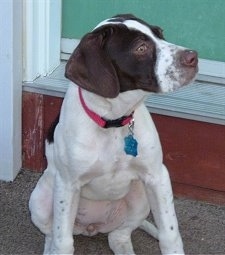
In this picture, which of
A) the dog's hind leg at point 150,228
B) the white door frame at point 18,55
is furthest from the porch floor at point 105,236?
the white door frame at point 18,55

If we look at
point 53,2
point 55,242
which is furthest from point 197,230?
point 53,2

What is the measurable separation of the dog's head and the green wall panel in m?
1.42

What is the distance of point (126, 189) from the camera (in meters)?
3.70

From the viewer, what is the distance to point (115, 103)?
133 inches

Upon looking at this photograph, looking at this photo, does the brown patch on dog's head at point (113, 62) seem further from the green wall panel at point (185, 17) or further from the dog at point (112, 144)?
the green wall panel at point (185, 17)

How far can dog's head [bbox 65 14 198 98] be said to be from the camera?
3.17m

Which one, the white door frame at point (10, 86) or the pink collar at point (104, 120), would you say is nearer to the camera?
the pink collar at point (104, 120)

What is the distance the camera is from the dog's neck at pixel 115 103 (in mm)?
3355

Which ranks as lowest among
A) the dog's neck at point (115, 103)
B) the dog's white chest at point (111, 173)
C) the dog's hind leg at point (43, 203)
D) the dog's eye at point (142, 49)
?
the dog's hind leg at point (43, 203)

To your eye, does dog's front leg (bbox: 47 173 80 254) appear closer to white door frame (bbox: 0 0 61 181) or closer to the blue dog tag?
the blue dog tag

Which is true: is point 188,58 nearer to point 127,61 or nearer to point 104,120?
point 127,61

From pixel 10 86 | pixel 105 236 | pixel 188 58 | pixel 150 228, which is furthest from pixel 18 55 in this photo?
pixel 188 58

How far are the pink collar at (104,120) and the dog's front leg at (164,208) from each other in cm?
29

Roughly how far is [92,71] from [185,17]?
1.65m
